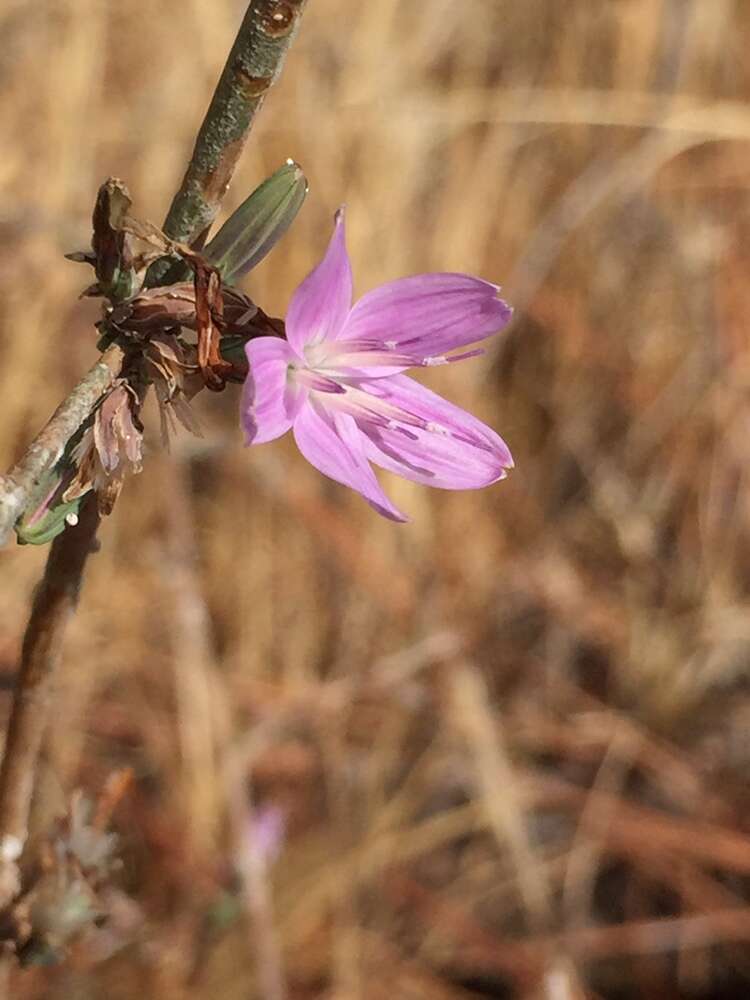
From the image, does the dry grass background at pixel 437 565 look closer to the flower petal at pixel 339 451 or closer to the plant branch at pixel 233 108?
the flower petal at pixel 339 451

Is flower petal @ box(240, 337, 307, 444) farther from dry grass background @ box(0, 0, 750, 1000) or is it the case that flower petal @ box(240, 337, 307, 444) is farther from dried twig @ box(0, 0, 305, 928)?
dry grass background @ box(0, 0, 750, 1000)

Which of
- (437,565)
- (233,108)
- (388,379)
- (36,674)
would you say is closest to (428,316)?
(388,379)

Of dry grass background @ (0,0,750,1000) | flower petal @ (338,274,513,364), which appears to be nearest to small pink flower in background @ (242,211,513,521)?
flower petal @ (338,274,513,364)

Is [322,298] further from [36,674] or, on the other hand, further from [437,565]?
[437,565]

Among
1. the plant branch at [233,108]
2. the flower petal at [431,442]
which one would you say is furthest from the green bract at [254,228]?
the flower petal at [431,442]

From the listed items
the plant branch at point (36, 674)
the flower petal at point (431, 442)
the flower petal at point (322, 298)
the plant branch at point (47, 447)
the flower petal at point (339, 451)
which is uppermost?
the flower petal at point (322, 298)

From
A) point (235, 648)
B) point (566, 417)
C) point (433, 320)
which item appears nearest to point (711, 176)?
point (566, 417)

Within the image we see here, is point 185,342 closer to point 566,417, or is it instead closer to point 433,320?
point 433,320
